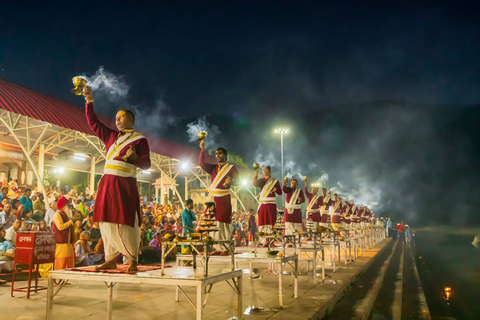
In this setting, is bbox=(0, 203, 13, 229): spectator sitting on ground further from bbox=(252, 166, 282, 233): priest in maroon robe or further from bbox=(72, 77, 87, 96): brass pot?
bbox=(72, 77, 87, 96): brass pot

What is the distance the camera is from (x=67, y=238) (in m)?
8.55

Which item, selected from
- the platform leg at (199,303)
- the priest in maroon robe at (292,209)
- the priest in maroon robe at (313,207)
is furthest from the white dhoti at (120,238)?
the priest in maroon robe at (313,207)

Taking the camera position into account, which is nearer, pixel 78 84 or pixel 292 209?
pixel 78 84

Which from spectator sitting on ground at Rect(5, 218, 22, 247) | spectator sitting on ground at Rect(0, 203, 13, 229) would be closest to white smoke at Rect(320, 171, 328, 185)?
spectator sitting on ground at Rect(0, 203, 13, 229)

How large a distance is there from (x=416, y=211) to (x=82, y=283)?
68.1 metres

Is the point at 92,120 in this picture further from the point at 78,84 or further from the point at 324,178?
the point at 324,178

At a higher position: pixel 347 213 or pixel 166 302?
pixel 347 213

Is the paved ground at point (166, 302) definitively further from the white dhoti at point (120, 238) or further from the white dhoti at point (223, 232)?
the white dhoti at point (120, 238)

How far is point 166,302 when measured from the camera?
664cm

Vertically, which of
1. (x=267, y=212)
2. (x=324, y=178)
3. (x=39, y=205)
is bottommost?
(x=267, y=212)

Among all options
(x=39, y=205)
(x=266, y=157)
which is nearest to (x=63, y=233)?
(x=39, y=205)

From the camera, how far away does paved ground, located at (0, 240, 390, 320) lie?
564cm

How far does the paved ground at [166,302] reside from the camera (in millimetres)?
5637

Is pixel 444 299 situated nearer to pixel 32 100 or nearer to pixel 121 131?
pixel 121 131
